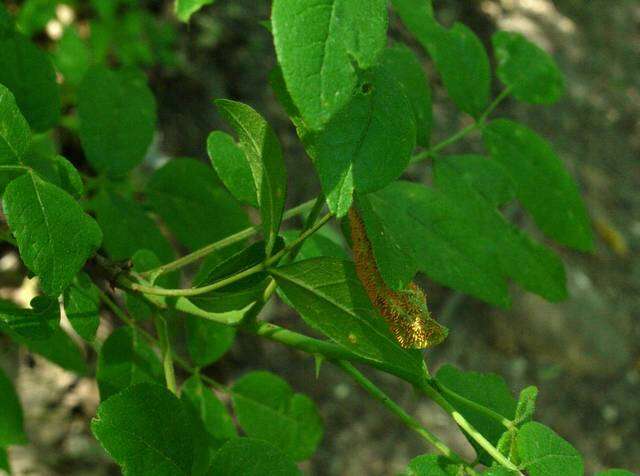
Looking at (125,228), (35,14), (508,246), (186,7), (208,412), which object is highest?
(186,7)

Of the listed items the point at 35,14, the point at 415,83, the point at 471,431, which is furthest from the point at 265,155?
the point at 35,14

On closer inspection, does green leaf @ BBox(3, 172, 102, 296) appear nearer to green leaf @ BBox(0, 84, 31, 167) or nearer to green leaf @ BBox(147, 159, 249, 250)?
green leaf @ BBox(0, 84, 31, 167)

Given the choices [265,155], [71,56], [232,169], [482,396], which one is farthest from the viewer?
[71,56]

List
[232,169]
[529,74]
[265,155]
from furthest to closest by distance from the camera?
[529,74], [232,169], [265,155]

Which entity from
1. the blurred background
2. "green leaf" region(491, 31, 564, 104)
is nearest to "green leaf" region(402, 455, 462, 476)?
"green leaf" region(491, 31, 564, 104)

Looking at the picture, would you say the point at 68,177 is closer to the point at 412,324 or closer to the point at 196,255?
the point at 196,255

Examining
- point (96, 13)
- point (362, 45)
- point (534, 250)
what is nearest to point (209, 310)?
point (362, 45)

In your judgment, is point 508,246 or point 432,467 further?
point 508,246

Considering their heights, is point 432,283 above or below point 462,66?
below
